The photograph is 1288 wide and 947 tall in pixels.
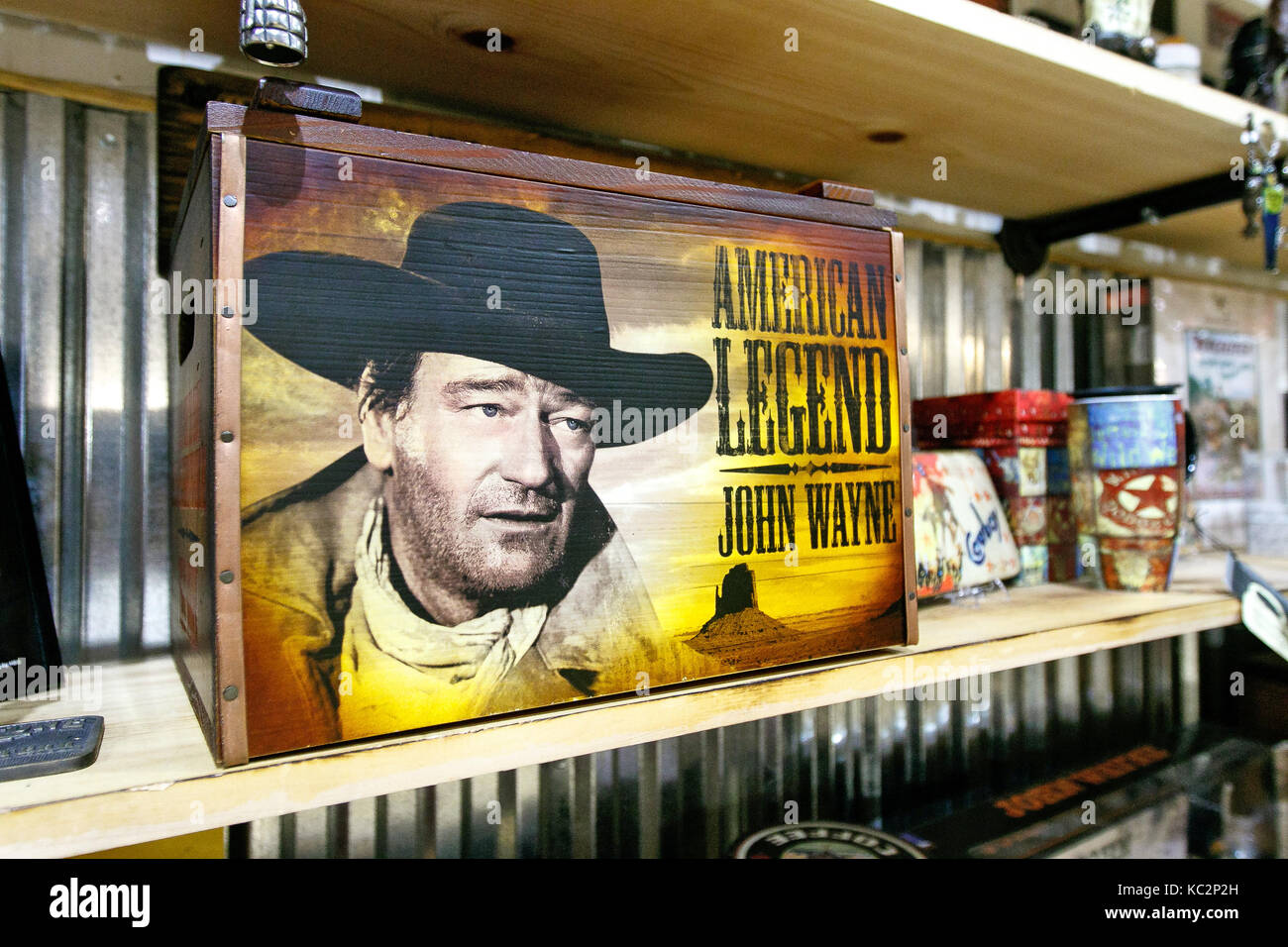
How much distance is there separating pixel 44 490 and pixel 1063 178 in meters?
1.50

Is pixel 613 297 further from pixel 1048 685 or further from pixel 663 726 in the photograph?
pixel 1048 685

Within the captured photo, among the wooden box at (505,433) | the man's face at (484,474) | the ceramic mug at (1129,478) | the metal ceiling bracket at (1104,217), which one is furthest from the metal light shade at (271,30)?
the metal ceiling bracket at (1104,217)

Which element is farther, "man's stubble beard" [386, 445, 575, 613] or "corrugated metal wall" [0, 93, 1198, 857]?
"corrugated metal wall" [0, 93, 1198, 857]

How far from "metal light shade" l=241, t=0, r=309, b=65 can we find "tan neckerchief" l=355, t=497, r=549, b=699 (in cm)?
31

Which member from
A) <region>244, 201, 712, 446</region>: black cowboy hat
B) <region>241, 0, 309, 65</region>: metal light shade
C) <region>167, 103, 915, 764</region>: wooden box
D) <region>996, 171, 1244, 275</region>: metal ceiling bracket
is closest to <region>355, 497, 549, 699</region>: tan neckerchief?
<region>167, 103, 915, 764</region>: wooden box

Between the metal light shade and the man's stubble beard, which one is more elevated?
the metal light shade

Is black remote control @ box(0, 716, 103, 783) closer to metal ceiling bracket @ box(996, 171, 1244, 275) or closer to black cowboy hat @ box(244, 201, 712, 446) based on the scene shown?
black cowboy hat @ box(244, 201, 712, 446)

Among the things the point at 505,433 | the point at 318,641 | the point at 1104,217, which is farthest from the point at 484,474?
the point at 1104,217

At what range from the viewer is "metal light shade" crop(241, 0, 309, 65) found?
50 cm

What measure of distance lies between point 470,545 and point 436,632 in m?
0.07

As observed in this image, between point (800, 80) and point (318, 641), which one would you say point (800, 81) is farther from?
point (318, 641)

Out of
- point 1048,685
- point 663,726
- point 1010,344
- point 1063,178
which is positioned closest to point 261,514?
point 663,726

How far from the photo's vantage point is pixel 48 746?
0.50 m

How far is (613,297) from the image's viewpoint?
2.06ft
